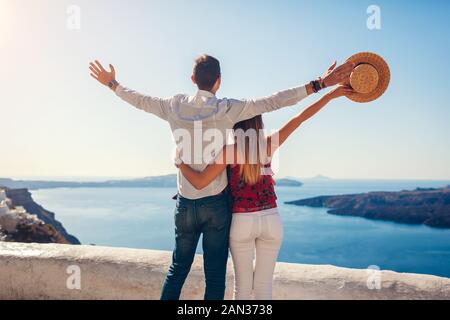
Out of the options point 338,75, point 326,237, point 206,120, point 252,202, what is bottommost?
point 326,237

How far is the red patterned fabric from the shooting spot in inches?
79.5

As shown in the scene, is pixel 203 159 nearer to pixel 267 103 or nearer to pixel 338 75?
pixel 267 103

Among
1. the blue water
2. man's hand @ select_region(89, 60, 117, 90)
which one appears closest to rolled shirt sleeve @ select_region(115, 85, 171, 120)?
man's hand @ select_region(89, 60, 117, 90)

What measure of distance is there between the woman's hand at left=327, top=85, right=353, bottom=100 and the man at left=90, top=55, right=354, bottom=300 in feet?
0.25

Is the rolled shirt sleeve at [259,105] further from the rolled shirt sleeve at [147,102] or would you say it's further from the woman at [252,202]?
the rolled shirt sleeve at [147,102]

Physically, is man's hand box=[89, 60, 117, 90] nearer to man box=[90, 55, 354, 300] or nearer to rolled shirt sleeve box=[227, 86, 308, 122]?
man box=[90, 55, 354, 300]

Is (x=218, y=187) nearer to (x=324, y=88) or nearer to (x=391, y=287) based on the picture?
(x=324, y=88)

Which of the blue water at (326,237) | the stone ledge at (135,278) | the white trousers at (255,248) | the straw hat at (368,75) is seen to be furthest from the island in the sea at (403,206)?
the white trousers at (255,248)

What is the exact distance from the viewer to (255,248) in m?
2.14

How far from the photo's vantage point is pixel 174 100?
206cm

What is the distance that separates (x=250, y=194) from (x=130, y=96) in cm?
87

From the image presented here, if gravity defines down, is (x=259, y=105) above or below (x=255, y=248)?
above

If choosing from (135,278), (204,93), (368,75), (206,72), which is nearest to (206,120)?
(204,93)
